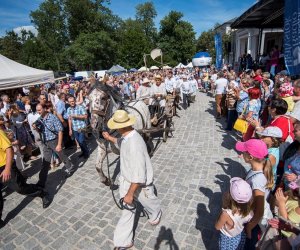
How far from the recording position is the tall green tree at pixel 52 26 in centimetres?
4334

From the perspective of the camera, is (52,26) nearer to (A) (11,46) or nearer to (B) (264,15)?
(A) (11,46)

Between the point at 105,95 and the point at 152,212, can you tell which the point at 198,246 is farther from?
the point at 105,95

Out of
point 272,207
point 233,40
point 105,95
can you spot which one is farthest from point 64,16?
point 272,207

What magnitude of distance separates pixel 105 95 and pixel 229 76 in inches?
314

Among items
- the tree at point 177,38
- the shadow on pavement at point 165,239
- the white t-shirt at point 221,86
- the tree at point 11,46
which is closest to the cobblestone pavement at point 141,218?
the shadow on pavement at point 165,239

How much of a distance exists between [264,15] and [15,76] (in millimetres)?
12380

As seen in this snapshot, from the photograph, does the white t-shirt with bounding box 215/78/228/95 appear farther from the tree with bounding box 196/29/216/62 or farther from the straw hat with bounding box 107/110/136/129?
the tree with bounding box 196/29/216/62

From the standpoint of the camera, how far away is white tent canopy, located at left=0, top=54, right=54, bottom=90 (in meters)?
8.18

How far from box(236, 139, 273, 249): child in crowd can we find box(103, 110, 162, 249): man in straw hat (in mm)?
1224

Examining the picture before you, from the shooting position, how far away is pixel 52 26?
44.5m

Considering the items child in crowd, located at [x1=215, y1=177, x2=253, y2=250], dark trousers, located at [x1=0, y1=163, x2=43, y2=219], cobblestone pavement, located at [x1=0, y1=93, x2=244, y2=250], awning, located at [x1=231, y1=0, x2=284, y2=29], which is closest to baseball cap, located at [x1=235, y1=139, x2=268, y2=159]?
child in crowd, located at [x1=215, y1=177, x2=253, y2=250]

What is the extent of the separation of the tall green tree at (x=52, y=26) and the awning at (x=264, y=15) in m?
42.9

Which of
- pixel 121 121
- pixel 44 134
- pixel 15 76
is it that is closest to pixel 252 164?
pixel 121 121

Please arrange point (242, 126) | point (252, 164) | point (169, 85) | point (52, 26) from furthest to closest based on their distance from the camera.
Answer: point (52, 26)
point (169, 85)
point (242, 126)
point (252, 164)
